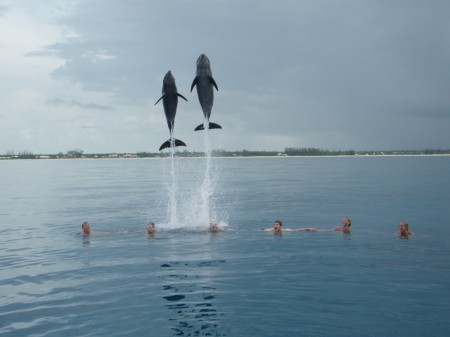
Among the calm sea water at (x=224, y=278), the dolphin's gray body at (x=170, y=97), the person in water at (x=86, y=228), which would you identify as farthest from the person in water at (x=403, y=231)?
the person in water at (x=86, y=228)

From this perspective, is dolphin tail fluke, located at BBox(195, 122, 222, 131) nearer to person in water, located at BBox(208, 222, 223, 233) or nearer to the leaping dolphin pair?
the leaping dolphin pair

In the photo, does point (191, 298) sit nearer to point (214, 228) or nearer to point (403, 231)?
point (214, 228)

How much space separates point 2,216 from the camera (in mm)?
39375

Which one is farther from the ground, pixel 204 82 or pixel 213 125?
pixel 204 82

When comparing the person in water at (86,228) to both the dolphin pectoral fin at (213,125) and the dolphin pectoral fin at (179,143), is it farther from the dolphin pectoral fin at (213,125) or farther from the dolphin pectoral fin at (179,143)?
the dolphin pectoral fin at (213,125)

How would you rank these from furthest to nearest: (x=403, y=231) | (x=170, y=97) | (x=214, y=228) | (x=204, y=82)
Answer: (x=214, y=228), (x=403, y=231), (x=170, y=97), (x=204, y=82)

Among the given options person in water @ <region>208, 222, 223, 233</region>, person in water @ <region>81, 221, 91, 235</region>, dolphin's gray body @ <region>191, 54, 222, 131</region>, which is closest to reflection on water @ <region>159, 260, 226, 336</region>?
dolphin's gray body @ <region>191, 54, 222, 131</region>

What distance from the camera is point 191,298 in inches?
622

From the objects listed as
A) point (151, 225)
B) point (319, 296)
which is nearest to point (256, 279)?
point (319, 296)

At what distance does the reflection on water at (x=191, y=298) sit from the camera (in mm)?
13133

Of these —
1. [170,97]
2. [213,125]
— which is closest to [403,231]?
[213,125]

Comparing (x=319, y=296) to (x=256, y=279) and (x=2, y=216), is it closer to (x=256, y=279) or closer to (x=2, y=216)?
(x=256, y=279)

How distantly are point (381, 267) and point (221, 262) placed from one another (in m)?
6.97

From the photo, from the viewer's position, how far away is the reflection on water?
13.1 metres
